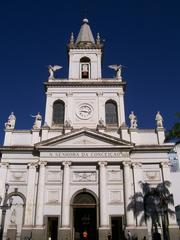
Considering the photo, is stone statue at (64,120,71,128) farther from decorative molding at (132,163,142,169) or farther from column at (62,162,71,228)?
decorative molding at (132,163,142,169)

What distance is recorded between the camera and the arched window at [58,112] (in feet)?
103

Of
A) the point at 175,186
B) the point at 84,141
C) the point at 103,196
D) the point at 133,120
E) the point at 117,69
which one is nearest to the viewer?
the point at 103,196

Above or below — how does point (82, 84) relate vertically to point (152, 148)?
above

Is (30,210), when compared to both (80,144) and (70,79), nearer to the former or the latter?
(80,144)

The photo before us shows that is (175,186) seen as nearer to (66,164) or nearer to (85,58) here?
(66,164)

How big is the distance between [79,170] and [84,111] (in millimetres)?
7090

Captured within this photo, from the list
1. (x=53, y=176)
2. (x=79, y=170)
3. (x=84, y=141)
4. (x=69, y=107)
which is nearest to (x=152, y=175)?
(x=79, y=170)

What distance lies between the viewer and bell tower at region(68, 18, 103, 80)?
34884mm

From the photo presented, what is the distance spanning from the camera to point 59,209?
2614 centimetres

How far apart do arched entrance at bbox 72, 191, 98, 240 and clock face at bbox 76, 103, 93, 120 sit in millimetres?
8505

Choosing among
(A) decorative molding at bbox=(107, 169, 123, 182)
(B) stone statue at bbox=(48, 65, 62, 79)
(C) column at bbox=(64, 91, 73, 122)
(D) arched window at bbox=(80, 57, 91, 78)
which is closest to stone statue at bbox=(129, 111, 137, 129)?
(A) decorative molding at bbox=(107, 169, 123, 182)

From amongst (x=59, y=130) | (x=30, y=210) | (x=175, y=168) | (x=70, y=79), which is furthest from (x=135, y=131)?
(x=30, y=210)

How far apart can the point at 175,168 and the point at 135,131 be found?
5665 mm

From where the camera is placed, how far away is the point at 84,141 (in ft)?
93.5
